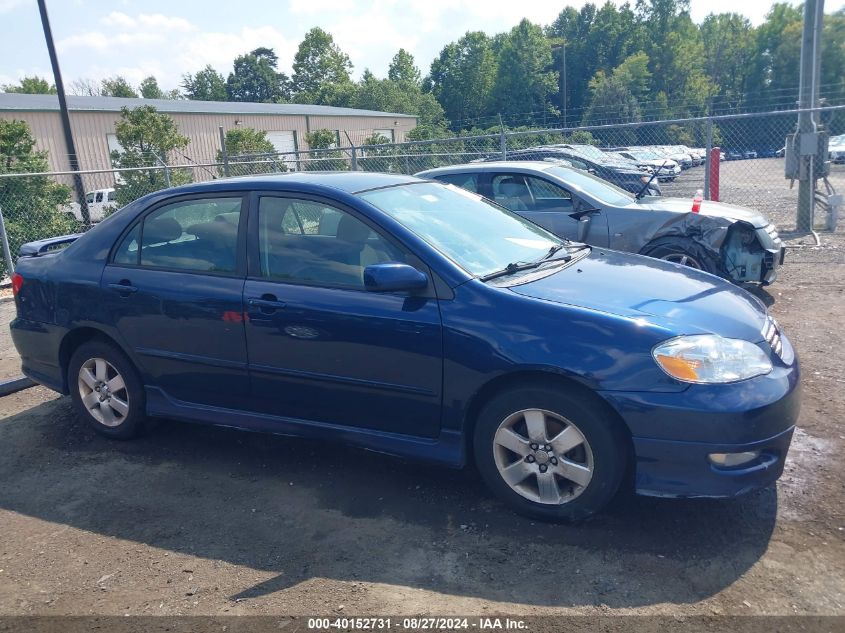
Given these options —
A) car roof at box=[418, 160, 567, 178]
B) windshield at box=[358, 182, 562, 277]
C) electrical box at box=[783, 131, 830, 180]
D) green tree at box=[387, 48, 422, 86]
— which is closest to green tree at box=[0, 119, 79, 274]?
car roof at box=[418, 160, 567, 178]

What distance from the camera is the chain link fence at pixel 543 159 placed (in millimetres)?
11533

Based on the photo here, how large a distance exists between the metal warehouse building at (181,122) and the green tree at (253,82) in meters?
55.4

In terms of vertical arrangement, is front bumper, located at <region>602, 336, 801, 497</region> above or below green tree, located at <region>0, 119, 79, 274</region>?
below

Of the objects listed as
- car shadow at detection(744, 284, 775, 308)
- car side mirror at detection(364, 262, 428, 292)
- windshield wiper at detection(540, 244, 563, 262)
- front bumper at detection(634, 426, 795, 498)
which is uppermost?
car side mirror at detection(364, 262, 428, 292)

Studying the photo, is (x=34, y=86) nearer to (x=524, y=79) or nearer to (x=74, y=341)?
(x=524, y=79)

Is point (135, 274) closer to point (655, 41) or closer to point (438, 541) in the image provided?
point (438, 541)

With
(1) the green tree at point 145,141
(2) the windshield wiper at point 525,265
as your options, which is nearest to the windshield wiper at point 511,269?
(2) the windshield wiper at point 525,265

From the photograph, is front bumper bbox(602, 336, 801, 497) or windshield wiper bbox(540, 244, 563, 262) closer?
front bumper bbox(602, 336, 801, 497)

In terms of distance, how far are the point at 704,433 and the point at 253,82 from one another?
106174 mm

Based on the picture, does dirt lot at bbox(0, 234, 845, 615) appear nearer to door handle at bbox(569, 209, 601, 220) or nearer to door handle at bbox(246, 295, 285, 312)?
door handle at bbox(246, 295, 285, 312)

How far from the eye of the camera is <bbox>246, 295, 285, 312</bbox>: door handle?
393 centimetres

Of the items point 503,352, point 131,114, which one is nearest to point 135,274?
point 503,352

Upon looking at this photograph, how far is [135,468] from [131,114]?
16.1 meters

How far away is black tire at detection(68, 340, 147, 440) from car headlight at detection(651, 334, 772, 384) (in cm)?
321
